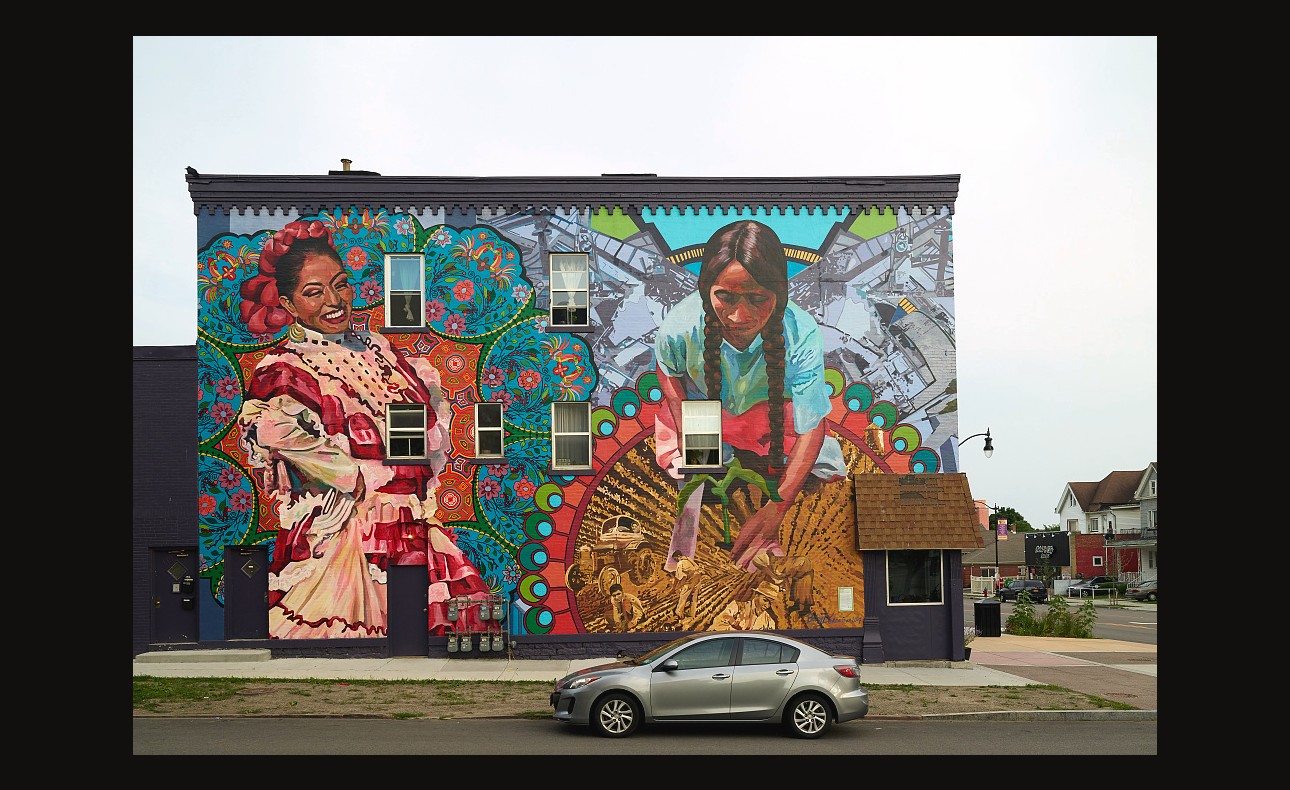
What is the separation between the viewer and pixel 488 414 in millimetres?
21031

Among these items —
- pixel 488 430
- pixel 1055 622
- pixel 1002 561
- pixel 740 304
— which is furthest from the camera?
pixel 1002 561

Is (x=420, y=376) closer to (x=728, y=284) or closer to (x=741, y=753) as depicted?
(x=728, y=284)

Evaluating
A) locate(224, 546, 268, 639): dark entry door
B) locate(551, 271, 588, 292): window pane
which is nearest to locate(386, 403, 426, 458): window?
locate(224, 546, 268, 639): dark entry door

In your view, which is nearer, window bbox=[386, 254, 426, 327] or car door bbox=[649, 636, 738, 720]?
car door bbox=[649, 636, 738, 720]

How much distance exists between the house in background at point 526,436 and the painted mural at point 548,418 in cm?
5

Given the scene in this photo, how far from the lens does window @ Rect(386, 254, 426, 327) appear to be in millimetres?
21031

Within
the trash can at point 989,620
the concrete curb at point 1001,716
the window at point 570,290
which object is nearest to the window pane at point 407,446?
the window at point 570,290

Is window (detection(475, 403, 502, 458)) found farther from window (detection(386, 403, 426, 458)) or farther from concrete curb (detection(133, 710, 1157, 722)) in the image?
concrete curb (detection(133, 710, 1157, 722))

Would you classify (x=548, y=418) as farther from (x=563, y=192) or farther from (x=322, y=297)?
(x=322, y=297)

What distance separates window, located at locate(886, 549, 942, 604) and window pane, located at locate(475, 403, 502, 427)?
864 centimetres

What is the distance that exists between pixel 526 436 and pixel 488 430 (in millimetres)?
808

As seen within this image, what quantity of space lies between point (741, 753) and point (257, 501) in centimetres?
1268

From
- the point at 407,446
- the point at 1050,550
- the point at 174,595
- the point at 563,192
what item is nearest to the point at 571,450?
the point at 407,446

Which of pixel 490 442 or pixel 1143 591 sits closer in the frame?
pixel 490 442
